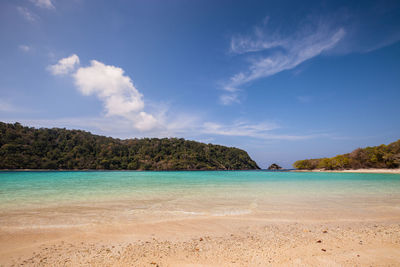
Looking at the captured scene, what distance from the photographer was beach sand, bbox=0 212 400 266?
3070mm

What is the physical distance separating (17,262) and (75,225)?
212cm

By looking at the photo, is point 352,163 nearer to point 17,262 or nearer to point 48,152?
point 17,262

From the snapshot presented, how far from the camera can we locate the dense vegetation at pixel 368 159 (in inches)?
2351

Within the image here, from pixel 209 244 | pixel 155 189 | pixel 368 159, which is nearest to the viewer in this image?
pixel 209 244

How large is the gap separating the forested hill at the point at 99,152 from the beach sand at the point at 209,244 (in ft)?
353

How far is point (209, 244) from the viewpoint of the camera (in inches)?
149

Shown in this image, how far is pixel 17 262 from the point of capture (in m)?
3.01

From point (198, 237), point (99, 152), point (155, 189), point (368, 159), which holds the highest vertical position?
point (99, 152)

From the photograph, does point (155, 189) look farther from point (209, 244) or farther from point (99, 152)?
point (99, 152)

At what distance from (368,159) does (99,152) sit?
137445 millimetres

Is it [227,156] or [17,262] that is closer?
[17,262]

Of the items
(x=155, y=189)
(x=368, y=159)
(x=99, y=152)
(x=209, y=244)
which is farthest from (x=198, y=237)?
(x=99, y=152)

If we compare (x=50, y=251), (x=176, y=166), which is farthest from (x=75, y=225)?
(x=176, y=166)

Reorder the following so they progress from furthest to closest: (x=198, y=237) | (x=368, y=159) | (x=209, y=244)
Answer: (x=368, y=159) → (x=198, y=237) → (x=209, y=244)
